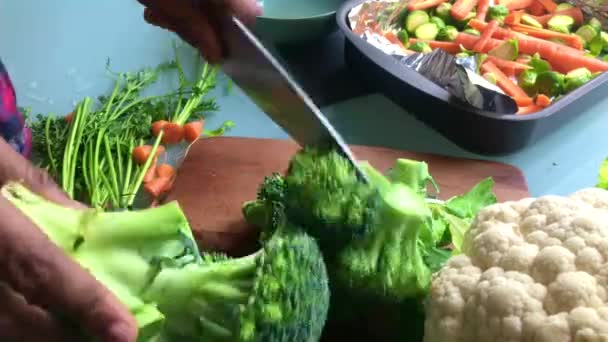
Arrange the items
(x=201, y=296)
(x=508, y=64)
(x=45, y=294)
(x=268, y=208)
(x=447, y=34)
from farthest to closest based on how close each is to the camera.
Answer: (x=447, y=34)
(x=508, y=64)
(x=268, y=208)
(x=201, y=296)
(x=45, y=294)

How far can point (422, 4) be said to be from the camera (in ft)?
4.72

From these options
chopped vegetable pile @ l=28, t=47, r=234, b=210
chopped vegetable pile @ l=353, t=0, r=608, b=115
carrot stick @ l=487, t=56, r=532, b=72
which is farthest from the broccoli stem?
carrot stick @ l=487, t=56, r=532, b=72

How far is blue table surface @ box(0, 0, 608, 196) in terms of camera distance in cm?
109

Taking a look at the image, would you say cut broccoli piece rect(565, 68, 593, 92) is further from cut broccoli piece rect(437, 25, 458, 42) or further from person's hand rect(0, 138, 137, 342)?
person's hand rect(0, 138, 137, 342)

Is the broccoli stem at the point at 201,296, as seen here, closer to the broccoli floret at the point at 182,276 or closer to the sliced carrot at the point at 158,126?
the broccoli floret at the point at 182,276

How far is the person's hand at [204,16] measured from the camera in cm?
78

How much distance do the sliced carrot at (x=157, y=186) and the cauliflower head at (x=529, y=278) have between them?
51 centimetres

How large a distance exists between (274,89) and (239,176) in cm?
29

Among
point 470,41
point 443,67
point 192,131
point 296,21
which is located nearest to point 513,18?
point 470,41

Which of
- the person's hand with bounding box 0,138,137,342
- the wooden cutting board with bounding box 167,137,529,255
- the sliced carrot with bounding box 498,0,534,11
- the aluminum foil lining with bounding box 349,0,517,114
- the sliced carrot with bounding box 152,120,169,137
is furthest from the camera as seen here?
the sliced carrot with bounding box 498,0,534,11

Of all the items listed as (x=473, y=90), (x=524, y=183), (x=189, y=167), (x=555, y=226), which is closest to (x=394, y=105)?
(x=473, y=90)

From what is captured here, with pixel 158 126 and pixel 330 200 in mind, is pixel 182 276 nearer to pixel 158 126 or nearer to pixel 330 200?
pixel 330 200

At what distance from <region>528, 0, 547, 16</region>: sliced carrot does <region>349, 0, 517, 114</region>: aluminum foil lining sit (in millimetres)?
288

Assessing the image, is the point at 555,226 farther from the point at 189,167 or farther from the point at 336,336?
the point at 189,167
